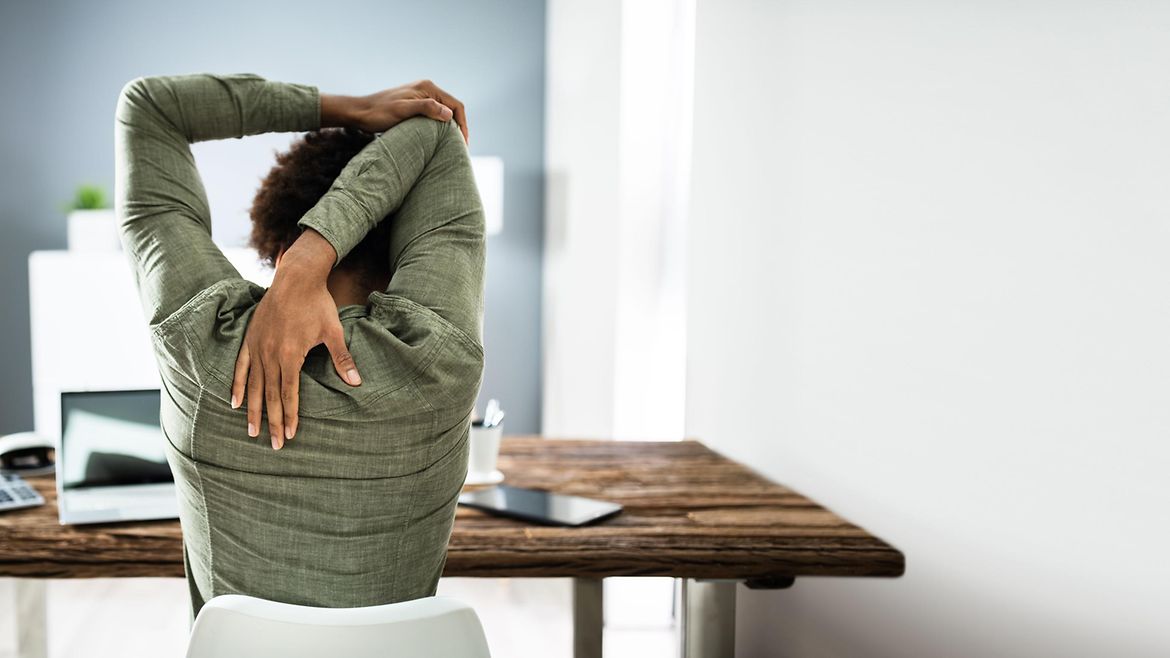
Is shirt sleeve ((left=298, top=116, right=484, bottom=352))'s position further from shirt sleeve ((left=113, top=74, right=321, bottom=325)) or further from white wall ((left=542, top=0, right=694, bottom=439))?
white wall ((left=542, top=0, right=694, bottom=439))

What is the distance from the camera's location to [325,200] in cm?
89

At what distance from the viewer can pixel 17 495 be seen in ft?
4.51

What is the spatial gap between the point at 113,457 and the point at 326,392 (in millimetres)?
761

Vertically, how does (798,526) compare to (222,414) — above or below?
below

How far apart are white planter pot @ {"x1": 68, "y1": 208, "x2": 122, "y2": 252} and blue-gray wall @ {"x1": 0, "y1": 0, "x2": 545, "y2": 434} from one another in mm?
369

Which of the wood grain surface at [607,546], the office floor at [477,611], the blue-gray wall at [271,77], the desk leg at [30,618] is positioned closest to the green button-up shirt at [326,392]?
the wood grain surface at [607,546]

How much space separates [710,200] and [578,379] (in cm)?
150

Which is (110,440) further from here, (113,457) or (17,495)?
(17,495)

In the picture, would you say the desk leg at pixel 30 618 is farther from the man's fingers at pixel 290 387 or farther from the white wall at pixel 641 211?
the white wall at pixel 641 211

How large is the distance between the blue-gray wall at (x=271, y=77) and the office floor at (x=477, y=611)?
1602 mm

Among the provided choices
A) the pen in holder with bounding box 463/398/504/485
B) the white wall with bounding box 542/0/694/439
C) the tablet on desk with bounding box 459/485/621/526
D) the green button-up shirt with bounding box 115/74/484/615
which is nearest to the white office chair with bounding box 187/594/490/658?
the green button-up shirt with bounding box 115/74/484/615

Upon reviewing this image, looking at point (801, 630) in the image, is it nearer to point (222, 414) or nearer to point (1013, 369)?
point (1013, 369)

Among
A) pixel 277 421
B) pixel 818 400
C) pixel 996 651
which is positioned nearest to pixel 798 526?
pixel 996 651

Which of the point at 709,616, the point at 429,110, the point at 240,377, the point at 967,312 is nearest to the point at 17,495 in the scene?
the point at 240,377
